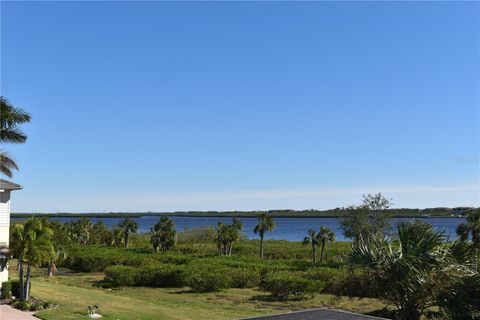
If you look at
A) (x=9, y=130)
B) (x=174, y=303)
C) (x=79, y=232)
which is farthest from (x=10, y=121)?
(x=79, y=232)

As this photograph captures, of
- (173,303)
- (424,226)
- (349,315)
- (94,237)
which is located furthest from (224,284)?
(94,237)

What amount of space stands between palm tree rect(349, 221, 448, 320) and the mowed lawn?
1495 cm

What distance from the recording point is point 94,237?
92.2m

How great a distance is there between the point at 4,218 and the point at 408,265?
25276mm

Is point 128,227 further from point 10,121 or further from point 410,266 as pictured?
point 410,266

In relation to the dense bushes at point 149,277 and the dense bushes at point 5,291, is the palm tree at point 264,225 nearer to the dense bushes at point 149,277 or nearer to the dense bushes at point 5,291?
the dense bushes at point 149,277

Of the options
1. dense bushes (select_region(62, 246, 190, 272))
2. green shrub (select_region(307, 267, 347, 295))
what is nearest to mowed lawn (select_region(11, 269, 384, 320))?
green shrub (select_region(307, 267, 347, 295))

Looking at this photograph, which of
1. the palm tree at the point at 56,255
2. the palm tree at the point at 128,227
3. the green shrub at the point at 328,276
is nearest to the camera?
the palm tree at the point at 56,255

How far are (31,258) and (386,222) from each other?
133 ft

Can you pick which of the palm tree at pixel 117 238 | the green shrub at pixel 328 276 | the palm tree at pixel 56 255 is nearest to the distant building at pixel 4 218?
the palm tree at pixel 56 255

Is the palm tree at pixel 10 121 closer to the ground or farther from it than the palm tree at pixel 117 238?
farther from it

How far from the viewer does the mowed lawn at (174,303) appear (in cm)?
2666

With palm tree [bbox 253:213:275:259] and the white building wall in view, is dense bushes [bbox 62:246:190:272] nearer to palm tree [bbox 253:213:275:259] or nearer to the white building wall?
palm tree [bbox 253:213:275:259]

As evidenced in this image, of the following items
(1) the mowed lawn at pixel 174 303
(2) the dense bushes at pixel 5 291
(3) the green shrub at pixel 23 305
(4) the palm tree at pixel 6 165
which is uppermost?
(4) the palm tree at pixel 6 165
